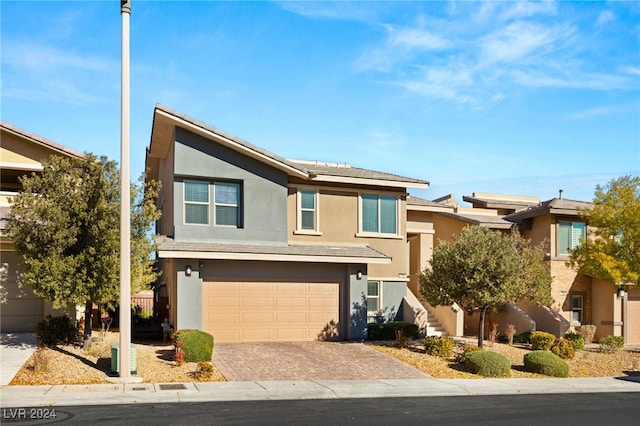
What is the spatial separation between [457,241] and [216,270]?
891 cm

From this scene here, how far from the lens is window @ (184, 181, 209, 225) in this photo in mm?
24281

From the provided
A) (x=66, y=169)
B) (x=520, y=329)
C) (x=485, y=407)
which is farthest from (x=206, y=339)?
(x=520, y=329)

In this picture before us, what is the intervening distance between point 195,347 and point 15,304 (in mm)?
7183

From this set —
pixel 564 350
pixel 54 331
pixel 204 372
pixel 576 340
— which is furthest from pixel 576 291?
pixel 54 331

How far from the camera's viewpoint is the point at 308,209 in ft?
88.3

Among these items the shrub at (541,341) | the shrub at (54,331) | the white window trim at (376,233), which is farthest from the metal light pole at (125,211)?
the shrub at (541,341)

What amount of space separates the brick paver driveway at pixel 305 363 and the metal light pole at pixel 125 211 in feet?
10.4

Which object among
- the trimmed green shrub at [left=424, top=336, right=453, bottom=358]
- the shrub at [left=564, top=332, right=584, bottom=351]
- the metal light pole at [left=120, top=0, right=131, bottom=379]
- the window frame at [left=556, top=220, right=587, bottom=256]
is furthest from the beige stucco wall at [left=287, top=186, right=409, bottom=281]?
the metal light pole at [left=120, top=0, right=131, bottom=379]

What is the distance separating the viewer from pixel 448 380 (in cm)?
1967

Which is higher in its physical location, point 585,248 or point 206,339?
point 585,248

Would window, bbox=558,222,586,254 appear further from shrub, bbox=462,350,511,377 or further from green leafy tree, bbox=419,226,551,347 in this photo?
shrub, bbox=462,350,511,377

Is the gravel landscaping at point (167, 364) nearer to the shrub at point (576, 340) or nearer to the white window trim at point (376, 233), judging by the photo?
the shrub at point (576, 340)

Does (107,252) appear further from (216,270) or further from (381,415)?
(381,415)

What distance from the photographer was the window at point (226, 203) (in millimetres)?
24750
